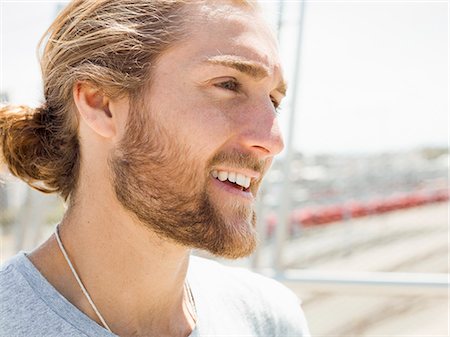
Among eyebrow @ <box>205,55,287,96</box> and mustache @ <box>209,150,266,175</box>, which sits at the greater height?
eyebrow @ <box>205,55,287,96</box>

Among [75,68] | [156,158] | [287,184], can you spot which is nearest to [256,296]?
[156,158]

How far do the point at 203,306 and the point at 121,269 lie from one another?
0.71 feet

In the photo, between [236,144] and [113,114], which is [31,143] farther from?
[236,144]

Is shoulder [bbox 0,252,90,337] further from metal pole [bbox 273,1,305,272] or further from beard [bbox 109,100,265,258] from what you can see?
metal pole [bbox 273,1,305,272]

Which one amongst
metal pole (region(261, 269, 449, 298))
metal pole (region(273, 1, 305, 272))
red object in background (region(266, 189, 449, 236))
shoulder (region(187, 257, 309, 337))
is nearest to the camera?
shoulder (region(187, 257, 309, 337))

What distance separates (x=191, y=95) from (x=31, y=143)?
0.45 meters

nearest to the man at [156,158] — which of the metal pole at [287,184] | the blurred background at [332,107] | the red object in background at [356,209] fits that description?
the blurred background at [332,107]

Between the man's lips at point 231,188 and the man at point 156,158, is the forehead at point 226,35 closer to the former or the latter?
the man at point 156,158

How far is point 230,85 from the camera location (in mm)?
1386

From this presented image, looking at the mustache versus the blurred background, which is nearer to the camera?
the mustache

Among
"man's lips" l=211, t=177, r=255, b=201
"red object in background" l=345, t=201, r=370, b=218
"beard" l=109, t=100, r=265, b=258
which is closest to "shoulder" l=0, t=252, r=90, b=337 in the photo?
"beard" l=109, t=100, r=265, b=258

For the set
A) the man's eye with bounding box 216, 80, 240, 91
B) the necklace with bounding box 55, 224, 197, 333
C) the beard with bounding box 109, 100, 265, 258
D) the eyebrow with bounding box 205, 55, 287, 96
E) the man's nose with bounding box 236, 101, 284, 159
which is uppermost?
the eyebrow with bounding box 205, 55, 287, 96

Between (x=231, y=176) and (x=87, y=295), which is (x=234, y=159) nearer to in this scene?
(x=231, y=176)

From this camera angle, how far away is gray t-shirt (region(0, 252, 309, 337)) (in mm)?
1202
